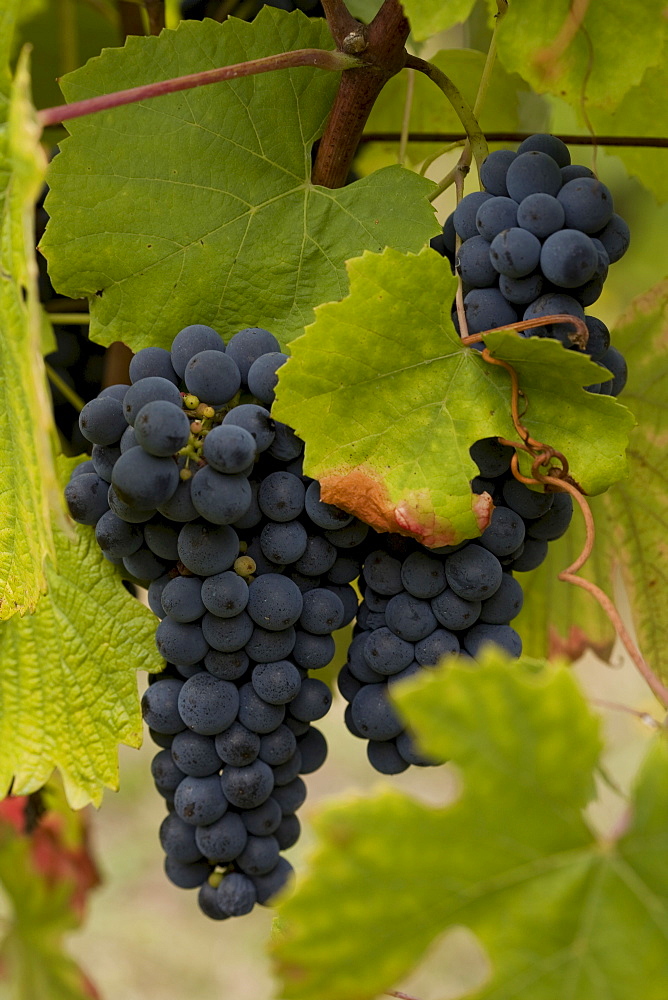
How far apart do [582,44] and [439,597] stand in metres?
0.41

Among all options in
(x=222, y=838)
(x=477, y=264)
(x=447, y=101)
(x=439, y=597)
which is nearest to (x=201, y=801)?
(x=222, y=838)

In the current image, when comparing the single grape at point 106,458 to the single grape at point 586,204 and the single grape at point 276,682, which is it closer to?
the single grape at point 276,682

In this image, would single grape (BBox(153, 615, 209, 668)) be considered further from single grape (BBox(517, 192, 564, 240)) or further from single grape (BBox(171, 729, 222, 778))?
single grape (BBox(517, 192, 564, 240))

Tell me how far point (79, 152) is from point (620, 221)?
0.41 meters

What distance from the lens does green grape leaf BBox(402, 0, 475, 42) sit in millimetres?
578

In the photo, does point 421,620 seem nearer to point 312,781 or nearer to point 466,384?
point 466,384

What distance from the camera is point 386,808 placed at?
1.34ft

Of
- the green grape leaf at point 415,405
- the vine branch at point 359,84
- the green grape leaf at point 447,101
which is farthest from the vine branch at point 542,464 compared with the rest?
the green grape leaf at point 447,101

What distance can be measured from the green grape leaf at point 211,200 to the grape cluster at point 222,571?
6 cm

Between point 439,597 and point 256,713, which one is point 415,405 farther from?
point 256,713

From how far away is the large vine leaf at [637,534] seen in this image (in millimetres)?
862

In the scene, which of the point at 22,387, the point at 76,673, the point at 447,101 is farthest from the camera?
the point at 447,101

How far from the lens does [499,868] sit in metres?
0.42

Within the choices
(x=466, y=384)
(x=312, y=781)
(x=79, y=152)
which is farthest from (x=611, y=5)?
(x=312, y=781)
